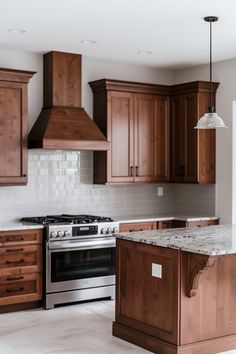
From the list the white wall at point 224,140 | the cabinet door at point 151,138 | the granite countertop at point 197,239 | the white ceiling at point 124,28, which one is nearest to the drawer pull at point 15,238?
the granite countertop at point 197,239

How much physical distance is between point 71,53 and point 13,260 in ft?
8.10

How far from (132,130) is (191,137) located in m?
0.75

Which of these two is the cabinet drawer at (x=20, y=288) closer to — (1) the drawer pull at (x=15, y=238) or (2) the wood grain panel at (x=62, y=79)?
(1) the drawer pull at (x=15, y=238)

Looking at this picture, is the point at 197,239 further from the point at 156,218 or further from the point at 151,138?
the point at 151,138

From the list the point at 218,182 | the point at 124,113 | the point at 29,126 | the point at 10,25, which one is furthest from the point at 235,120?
the point at 10,25

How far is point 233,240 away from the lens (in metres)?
4.36

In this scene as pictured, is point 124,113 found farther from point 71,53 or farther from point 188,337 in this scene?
point 188,337

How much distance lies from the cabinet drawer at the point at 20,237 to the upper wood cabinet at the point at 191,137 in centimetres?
217

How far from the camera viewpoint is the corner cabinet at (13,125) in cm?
584

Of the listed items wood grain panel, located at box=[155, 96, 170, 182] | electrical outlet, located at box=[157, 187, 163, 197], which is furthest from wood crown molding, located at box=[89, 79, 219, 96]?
electrical outlet, located at box=[157, 187, 163, 197]

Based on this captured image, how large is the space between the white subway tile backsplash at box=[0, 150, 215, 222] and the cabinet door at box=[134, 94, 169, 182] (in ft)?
1.18

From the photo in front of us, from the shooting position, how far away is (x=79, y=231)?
602 cm

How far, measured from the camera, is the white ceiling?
4.61 meters

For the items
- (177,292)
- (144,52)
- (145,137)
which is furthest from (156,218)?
(177,292)
